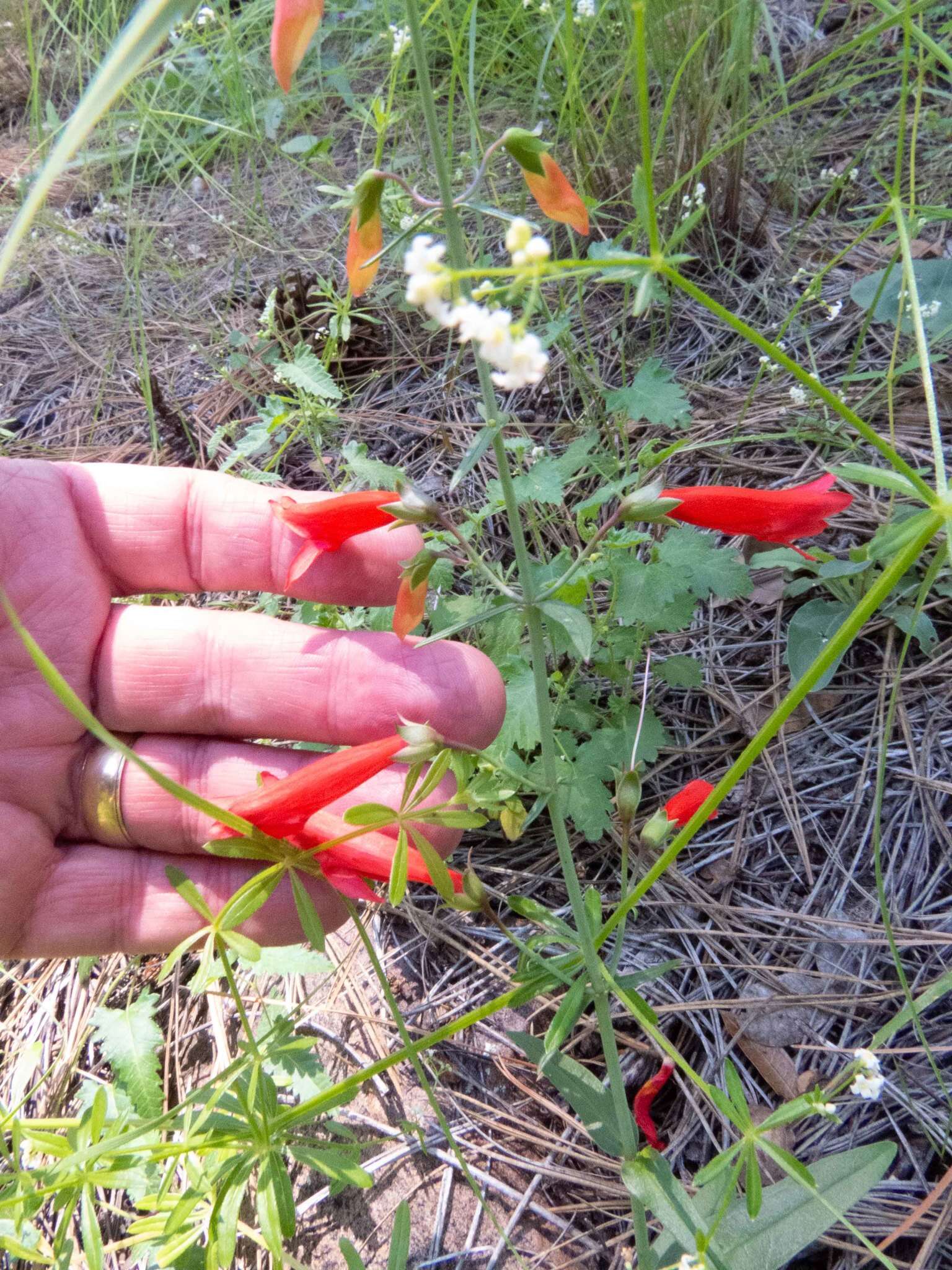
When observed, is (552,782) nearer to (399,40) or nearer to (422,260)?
(422,260)

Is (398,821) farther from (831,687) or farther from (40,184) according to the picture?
(831,687)

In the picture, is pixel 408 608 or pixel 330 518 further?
pixel 330 518

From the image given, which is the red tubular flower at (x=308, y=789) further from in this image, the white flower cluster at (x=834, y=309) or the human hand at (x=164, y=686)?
the white flower cluster at (x=834, y=309)

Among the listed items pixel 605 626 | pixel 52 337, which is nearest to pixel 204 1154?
pixel 605 626

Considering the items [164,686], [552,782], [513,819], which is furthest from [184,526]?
[552,782]

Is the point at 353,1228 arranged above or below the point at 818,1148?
below

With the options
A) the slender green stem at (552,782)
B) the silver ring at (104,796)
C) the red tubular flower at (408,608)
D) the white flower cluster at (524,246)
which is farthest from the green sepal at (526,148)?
the silver ring at (104,796)
